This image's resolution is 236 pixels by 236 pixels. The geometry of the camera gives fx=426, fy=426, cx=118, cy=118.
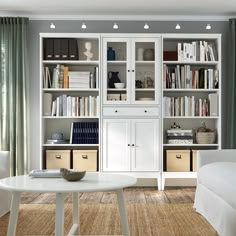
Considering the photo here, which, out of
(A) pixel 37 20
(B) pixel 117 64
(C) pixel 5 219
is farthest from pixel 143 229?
(A) pixel 37 20

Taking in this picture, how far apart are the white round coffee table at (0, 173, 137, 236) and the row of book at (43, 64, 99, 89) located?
271 centimetres

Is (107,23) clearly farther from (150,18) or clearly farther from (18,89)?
(18,89)

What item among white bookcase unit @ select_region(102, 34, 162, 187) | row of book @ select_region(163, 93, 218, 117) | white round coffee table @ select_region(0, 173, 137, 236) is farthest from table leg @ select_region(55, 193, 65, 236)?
row of book @ select_region(163, 93, 218, 117)

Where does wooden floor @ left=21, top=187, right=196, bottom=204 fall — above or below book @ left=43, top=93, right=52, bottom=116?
below

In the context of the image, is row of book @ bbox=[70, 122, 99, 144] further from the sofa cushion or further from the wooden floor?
the sofa cushion

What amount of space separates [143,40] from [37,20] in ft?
5.00

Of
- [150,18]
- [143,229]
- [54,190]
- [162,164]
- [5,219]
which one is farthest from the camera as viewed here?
[150,18]

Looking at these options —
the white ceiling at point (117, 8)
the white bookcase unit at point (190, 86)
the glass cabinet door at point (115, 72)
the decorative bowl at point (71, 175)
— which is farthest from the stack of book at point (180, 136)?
the decorative bowl at point (71, 175)

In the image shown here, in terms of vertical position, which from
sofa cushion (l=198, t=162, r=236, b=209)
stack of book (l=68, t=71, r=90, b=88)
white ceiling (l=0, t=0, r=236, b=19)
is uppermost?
white ceiling (l=0, t=0, r=236, b=19)

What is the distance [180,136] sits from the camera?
5.60 metres

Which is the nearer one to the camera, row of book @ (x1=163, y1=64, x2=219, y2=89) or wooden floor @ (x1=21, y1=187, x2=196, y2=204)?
wooden floor @ (x1=21, y1=187, x2=196, y2=204)

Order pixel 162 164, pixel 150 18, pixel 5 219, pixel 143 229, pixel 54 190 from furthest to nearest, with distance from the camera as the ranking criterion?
1. pixel 150 18
2. pixel 162 164
3. pixel 5 219
4. pixel 143 229
5. pixel 54 190

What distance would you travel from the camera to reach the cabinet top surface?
241cm

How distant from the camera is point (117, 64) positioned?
5594mm
